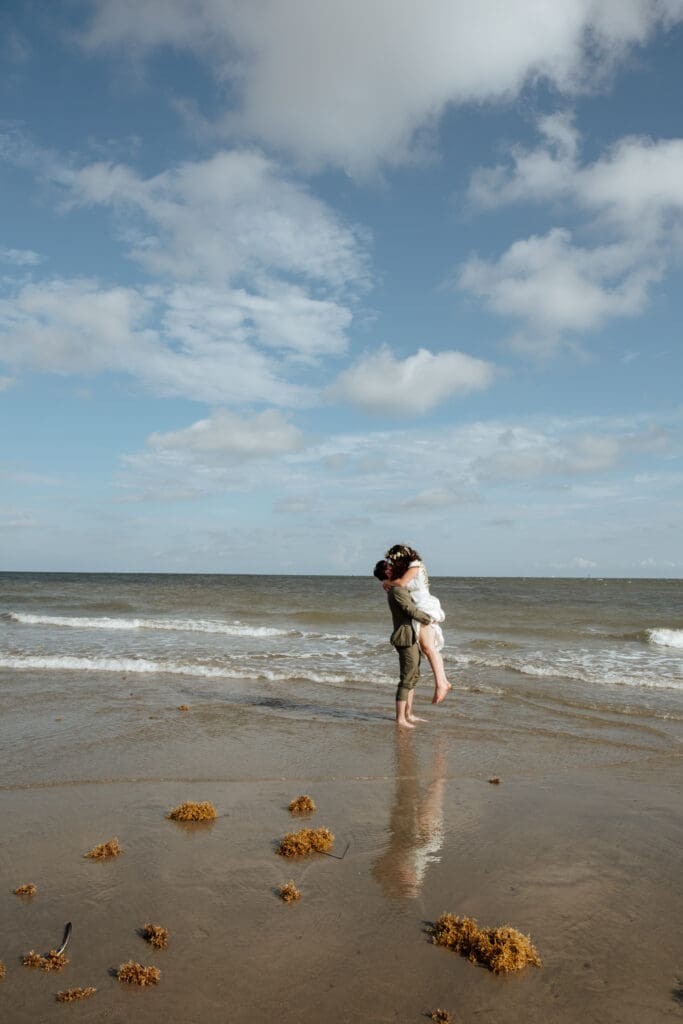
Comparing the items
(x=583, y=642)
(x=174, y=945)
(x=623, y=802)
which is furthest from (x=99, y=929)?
(x=583, y=642)

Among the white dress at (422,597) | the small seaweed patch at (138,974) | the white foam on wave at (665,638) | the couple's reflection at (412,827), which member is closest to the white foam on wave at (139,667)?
the white dress at (422,597)

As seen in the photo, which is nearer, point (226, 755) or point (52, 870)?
point (52, 870)

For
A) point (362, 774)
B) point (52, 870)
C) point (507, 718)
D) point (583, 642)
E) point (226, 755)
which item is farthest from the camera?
point (583, 642)

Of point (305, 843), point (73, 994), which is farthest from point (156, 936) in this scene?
point (305, 843)

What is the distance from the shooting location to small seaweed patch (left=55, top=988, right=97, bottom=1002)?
3.07 m

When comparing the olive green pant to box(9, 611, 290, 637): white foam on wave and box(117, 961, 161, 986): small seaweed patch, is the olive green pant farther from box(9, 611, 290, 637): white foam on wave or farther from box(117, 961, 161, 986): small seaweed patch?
box(9, 611, 290, 637): white foam on wave

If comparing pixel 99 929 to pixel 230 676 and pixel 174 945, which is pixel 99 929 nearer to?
pixel 174 945

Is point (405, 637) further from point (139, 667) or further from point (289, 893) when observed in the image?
point (139, 667)

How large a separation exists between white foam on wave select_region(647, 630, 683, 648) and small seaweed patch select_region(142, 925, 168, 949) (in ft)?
65.8

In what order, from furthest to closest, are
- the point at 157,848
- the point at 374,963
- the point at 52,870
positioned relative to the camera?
the point at 157,848 < the point at 52,870 < the point at 374,963

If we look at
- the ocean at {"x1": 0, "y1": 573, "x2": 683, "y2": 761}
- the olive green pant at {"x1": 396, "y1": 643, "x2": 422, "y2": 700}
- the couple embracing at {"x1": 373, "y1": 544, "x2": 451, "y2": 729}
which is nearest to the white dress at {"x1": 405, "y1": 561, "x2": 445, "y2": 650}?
the couple embracing at {"x1": 373, "y1": 544, "x2": 451, "y2": 729}

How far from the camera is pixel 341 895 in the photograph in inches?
163

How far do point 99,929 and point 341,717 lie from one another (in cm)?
606

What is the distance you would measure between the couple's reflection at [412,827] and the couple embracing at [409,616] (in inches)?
48.8
